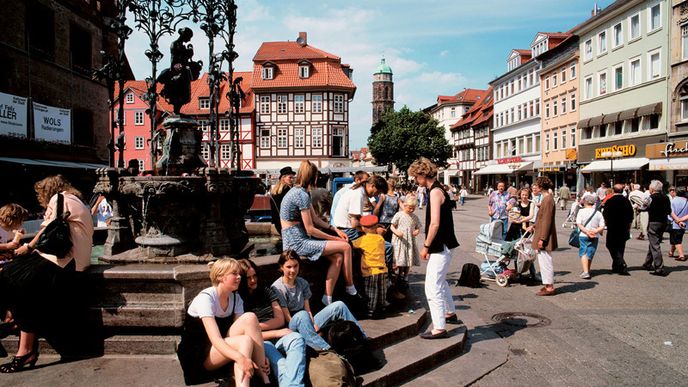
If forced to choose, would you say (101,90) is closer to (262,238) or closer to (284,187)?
(262,238)

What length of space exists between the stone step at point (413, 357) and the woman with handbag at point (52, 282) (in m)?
2.93

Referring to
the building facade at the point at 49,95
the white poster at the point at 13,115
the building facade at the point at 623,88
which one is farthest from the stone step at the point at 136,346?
the building facade at the point at 623,88

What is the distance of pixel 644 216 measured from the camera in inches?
712

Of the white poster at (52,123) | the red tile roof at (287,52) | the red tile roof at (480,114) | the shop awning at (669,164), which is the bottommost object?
the shop awning at (669,164)

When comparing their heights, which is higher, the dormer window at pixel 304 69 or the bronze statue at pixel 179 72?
the dormer window at pixel 304 69

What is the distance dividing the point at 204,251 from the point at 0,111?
16630 mm

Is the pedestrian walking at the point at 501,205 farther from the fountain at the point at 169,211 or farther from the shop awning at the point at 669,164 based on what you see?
the shop awning at the point at 669,164

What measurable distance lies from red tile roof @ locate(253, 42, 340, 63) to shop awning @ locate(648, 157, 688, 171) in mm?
31630

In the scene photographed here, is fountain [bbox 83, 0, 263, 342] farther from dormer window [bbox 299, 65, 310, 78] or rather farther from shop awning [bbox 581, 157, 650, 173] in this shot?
dormer window [bbox 299, 65, 310, 78]

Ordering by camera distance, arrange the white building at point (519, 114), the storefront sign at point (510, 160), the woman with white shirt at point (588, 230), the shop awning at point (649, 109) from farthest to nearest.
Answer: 1. the storefront sign at point (510, 160)
2. the white building at point (519, 114)
3. the shop awning at point (649, 109)
4. the woman with white shirt at point (588, 230)

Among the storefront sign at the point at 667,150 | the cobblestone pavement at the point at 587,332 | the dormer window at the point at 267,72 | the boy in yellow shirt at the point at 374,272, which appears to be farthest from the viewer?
the dormer window at the point at 267,72

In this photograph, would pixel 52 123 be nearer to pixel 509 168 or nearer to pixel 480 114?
pixel 509 168

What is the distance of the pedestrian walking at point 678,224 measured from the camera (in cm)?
1320

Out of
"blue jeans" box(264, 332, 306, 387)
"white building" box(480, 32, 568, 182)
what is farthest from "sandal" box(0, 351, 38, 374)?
"white building" box(480, 32, 568, 182)
